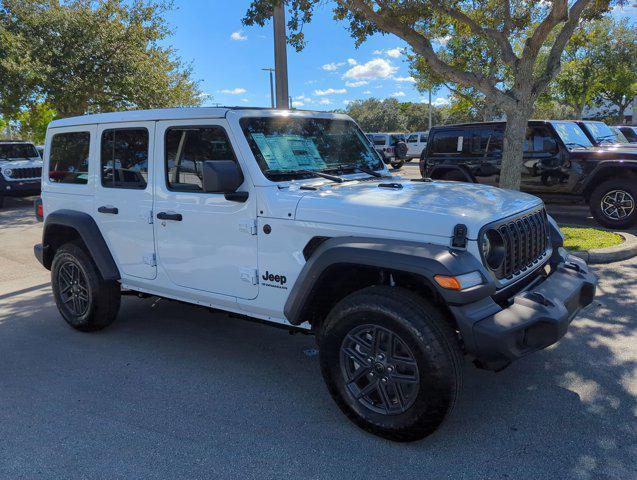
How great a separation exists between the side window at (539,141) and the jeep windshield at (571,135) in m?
0.17

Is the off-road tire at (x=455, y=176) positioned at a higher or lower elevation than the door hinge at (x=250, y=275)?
higher

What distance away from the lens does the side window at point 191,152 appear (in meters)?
3.61

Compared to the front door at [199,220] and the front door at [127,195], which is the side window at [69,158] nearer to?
the front door at [127,195]

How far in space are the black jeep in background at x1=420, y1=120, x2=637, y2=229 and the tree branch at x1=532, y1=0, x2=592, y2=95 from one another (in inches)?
81.6

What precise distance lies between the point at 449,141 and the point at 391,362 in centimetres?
863

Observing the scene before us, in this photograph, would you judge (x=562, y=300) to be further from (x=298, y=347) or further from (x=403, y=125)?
(x=403, y=125)

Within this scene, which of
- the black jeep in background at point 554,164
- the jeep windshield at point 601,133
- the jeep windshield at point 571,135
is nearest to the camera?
the black jeep in background at point 554,164

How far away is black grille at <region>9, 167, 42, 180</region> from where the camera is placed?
1384cm

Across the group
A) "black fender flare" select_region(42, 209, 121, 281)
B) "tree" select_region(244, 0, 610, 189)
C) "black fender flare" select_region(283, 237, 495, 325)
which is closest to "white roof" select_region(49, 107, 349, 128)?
"black fender flare" select_region(42, 209, 121, 281)

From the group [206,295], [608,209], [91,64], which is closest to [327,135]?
[206,295]

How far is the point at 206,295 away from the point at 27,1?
15.3m

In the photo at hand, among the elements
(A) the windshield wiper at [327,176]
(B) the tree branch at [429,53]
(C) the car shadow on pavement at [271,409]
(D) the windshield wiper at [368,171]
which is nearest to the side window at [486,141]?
(B) the tree branch at [429,53]

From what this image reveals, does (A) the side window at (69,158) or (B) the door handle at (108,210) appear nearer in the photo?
(B) the door handle at (108,210)

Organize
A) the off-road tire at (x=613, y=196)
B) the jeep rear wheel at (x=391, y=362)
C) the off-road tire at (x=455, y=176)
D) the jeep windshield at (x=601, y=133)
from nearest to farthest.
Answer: the jeep rear wheel at (x=391, y=362), the off-road tire at (x=613, y=196), the jeep windshield at (x=601, y=133), the off-road tire at (x=455, y=176)
